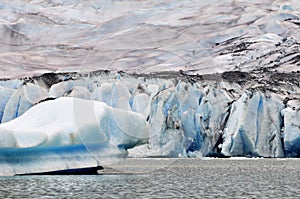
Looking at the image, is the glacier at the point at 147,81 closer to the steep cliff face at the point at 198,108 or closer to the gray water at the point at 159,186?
the steep cliff face at the point at 198,108

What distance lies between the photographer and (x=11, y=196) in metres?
17.7

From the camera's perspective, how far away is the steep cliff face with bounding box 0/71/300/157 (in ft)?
128

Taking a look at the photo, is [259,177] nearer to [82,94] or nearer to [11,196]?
[11,196]

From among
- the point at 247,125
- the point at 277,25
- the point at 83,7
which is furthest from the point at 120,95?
the point at 83,7

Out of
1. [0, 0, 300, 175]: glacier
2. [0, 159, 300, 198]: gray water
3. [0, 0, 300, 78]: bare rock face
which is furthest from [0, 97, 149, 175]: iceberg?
[0, 0, 300, 78]: bare rock face

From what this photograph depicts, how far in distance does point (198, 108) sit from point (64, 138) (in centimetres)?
1860

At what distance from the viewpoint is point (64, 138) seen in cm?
2394

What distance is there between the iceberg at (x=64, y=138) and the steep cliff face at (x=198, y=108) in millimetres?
12690

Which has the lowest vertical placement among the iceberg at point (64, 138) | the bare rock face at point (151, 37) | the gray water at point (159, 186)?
the gray water at point (159, 186)

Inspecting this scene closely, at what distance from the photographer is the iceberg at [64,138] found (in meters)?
23.3

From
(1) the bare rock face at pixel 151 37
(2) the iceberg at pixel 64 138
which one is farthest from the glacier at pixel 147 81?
(1) the bare rock face at pixel 151 37

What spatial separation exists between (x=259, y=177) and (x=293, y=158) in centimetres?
1489

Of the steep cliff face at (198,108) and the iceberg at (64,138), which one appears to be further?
the steep cliff face at (198,108)

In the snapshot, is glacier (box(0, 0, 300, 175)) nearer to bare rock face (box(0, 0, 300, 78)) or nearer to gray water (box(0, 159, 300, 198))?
bare rock face (box(0, 0, 300, 78))
